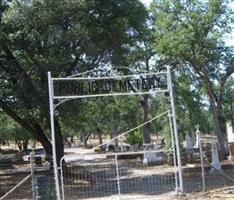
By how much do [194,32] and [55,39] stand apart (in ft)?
38.0

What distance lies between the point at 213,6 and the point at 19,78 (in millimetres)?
13783

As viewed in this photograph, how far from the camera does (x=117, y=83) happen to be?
16719 millimetres

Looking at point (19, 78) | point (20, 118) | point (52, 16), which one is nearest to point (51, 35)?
point (52, 16)

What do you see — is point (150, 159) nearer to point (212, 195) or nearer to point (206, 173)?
point (206, 173)

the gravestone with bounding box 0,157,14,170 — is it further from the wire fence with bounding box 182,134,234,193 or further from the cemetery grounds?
the wire fence with bounding box 182,134,234,193

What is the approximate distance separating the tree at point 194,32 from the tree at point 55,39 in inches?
248

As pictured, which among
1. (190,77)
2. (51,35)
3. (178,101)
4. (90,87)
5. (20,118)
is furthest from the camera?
(178,101)

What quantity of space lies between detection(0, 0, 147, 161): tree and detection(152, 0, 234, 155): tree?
631 cm

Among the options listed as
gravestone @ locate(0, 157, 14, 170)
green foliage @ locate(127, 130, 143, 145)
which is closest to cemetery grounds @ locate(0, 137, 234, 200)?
gravestone @ locate(0, 157, 14, 170)

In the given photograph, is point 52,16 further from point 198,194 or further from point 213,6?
point 213,6

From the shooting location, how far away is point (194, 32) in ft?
103

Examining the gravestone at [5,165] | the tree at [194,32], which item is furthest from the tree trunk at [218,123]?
the gravestone at [5,165]

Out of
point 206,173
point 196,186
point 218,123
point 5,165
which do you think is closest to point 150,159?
point 218,123

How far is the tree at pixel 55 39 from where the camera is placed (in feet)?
72.6
